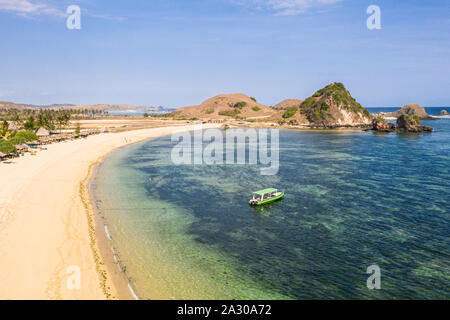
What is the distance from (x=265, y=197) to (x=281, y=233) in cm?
1147

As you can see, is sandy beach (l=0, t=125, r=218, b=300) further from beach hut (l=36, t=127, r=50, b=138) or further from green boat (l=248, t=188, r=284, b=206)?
beach hut (l=36, t=127, r=50, b=138)

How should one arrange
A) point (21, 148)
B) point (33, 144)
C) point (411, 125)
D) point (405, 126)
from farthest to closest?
point (405, 126)
point (411, 125)
point (33, 144)
point (21, 148)

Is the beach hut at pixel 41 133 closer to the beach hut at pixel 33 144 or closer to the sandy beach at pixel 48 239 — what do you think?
the beach hut at pixel 33 144

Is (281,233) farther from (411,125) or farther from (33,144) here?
(411,125)

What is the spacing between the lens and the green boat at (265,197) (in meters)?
41.2

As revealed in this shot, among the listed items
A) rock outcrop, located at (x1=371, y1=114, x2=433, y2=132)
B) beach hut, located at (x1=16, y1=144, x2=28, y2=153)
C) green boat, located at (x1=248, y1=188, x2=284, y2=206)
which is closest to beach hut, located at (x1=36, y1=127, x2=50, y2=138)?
beach hut, located at (x1=16, y1=144, x2=28, y2=153)

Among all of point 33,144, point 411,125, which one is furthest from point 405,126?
point 33,144

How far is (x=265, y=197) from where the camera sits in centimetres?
4344

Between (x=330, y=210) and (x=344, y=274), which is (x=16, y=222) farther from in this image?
(x=330, y=210)

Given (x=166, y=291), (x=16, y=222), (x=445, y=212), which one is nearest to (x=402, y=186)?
(x=445, y=212)

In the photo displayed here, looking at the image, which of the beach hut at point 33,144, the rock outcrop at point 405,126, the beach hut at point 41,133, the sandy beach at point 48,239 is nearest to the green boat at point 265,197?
the sandy beach at point 48,239

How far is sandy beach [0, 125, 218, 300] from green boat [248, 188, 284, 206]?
20817 millimetres

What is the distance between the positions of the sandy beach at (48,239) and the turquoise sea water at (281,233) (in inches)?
108

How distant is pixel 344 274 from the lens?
24250mm
